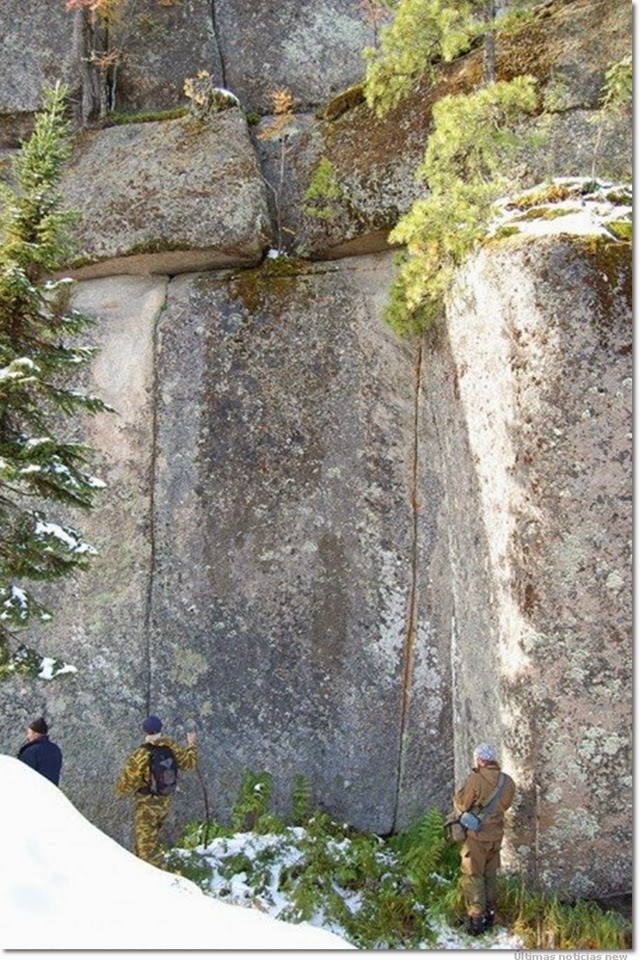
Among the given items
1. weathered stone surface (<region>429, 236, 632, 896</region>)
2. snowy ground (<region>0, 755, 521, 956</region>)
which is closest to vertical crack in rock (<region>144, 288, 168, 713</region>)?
weathered stone surface (<region>429, 236, 632, 896</region>)

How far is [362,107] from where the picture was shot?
1233 cm

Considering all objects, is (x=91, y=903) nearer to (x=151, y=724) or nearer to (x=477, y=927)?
(x=477, y=927)

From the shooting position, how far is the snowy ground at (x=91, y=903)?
3303mm

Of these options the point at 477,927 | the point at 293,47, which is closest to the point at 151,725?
the point at 477,927

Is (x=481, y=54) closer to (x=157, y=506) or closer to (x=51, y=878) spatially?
(x=157, y=506)

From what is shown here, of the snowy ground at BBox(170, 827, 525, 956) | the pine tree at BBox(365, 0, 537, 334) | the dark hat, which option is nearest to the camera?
the snowy ground at BBox(170, 827, 525, 956)

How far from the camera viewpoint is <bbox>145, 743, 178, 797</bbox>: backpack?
27.7 ft

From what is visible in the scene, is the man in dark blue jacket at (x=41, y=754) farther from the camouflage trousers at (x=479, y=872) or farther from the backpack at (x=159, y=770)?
the camouflage trousers at (x=479, y=872)

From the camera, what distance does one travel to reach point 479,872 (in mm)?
7434

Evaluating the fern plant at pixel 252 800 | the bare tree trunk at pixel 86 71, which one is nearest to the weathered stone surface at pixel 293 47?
the bare tree trunk at pixel 86 71

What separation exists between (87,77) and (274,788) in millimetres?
9883

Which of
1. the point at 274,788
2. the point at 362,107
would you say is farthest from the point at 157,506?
the point at 362,107

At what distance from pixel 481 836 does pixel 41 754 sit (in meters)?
3.85

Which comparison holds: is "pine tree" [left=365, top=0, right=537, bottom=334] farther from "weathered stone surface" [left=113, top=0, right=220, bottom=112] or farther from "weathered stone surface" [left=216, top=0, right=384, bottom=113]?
"weathered stone surface" [left=113, top=0, right=220, bottom=112]
